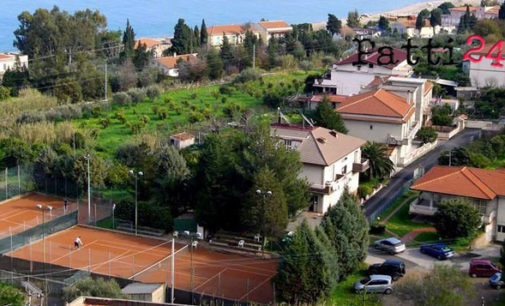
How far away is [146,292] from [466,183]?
11.1 meters

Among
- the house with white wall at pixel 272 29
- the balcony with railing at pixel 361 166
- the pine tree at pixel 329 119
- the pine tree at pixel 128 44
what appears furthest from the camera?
the house with white wall at pixel 272 29

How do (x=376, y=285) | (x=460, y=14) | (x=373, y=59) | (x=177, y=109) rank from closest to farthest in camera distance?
(x=376, y=285) < (x=177, y=109) < (x=373, y=59) < (x=460, y=14)

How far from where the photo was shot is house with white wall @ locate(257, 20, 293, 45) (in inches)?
2941

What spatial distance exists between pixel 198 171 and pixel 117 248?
3403 millimetres

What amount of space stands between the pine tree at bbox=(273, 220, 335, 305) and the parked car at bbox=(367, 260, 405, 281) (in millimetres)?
2040

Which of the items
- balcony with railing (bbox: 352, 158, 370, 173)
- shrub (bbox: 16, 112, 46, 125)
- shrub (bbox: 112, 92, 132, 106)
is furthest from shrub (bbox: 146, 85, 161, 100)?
balcony with railing (bbox: 352, 158, 370, 173)

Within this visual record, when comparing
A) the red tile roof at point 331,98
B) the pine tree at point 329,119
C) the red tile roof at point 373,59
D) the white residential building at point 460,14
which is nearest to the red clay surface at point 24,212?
the pine tree at point 329,119

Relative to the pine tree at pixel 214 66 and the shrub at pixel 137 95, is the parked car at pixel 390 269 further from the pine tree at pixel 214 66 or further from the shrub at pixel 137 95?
the pine tree at pixel 214 66

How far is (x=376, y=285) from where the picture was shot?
19.7m

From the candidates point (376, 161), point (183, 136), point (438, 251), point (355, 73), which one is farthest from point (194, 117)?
point (438, 251)

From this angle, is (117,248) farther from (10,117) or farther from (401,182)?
(10,117)

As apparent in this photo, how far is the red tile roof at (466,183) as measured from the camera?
24500mm

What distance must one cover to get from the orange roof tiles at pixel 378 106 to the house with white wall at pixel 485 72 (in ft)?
43.3

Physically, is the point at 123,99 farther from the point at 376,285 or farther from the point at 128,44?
the point at 376,285
